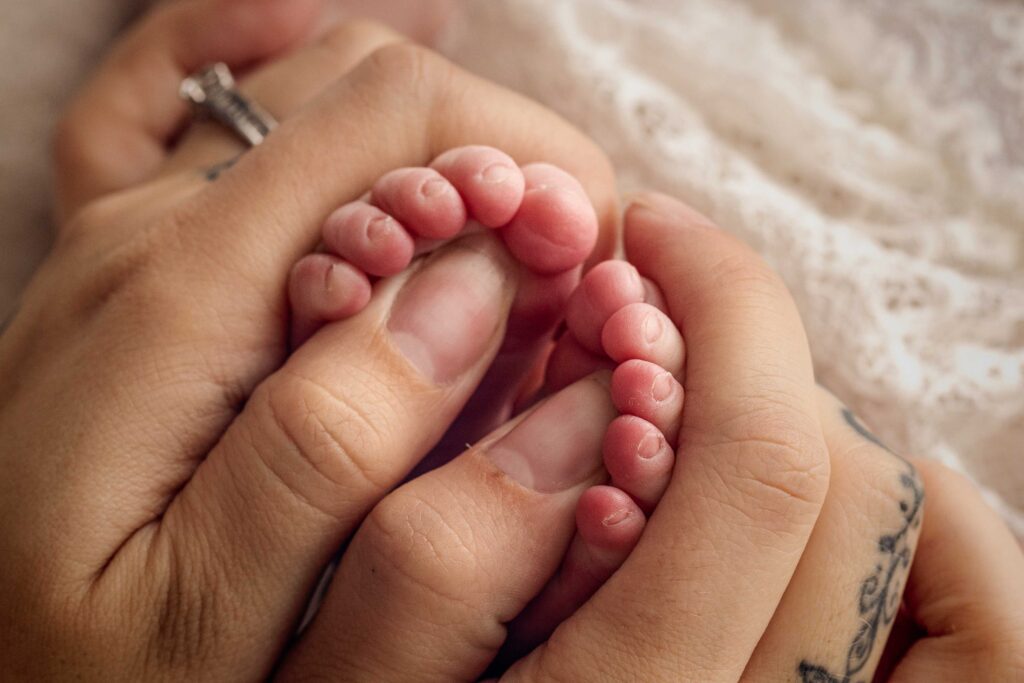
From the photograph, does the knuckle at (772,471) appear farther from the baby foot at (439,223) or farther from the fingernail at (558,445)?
the baby foot at (439,223)

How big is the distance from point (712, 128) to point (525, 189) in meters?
0.50

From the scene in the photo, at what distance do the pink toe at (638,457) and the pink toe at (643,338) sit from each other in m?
0.06

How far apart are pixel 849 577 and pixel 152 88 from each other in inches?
Answer: 42.4

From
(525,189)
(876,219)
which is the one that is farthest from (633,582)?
(876,219)

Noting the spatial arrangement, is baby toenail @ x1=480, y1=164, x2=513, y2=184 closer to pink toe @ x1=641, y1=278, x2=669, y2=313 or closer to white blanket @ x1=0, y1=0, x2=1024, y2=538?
pink toe @ x1=641, y1=278, x2=669, y2=313

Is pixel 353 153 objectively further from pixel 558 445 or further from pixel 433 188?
pixel 558 445

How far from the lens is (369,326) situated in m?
0.68

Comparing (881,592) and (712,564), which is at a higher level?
(712,564)

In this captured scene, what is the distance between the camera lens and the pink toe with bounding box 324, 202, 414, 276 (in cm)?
67

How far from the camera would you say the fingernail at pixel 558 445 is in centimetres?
65

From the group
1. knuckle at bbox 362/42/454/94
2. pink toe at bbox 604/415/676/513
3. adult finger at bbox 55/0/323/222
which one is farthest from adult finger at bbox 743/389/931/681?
adult finger at bbox 55/0/323/222

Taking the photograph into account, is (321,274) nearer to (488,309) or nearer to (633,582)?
(488,309)

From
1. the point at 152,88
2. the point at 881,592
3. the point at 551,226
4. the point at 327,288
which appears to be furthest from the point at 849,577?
the point at 152,88

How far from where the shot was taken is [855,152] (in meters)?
1.07
